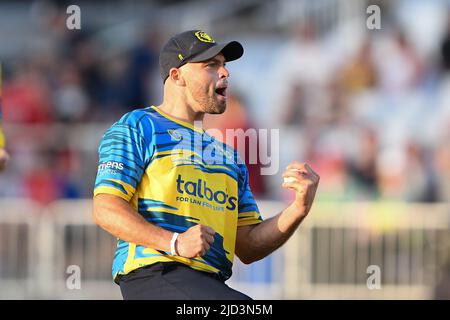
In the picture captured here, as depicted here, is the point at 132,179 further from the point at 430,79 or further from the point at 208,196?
the point at 430,79

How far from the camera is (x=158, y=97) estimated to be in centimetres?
1471

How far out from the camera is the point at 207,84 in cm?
673

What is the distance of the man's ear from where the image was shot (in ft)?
22.3

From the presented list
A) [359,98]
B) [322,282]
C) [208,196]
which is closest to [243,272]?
[322,282]

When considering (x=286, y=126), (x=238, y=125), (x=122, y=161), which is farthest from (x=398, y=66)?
(x=122, y=161)

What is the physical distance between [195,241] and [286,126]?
321 inches

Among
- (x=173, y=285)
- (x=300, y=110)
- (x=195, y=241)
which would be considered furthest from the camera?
(x=300, y=110)

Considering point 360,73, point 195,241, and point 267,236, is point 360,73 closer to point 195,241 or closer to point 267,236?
point 267,236

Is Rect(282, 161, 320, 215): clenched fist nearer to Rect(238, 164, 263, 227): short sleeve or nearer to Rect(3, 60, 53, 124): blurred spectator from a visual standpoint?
Rect(238, 164, 263, 227): short sleeve

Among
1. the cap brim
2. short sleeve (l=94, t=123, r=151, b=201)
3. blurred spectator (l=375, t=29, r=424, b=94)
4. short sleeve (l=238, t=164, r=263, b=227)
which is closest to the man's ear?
the cap brim

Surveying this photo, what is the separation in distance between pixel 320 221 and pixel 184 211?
6239mm

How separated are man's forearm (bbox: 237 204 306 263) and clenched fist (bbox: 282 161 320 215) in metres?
0.28

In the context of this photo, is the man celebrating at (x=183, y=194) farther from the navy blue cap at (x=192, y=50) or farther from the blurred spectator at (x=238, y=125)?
the blurred spectator at (x=238, y=125)

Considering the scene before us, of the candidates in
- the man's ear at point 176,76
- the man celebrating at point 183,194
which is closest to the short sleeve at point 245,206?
the man celebrating at point 183,194
